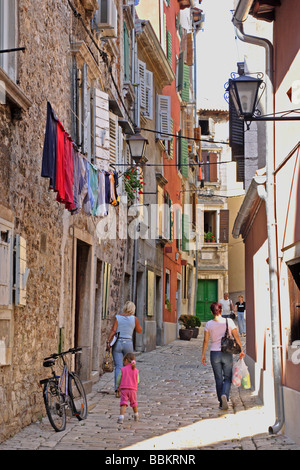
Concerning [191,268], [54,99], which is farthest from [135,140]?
[191,268]

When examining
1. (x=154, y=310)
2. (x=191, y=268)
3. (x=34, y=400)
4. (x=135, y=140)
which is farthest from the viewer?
(x=191, y=268)

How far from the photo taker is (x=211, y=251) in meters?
39.7

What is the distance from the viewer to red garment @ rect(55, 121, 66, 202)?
884 cm

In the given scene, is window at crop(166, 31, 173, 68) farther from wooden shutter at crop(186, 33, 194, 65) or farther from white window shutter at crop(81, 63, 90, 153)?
white window shutter at crop(81, 63, 90, 153)

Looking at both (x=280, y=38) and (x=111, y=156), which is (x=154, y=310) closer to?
(x=111, y=156)

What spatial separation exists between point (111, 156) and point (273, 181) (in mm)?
6095

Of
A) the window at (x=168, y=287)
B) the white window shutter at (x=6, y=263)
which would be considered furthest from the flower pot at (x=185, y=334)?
the white window shutter at (x=6, y=263)

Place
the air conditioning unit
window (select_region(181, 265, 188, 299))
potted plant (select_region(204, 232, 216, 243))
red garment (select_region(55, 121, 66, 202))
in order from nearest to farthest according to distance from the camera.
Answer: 1. red garment (select_region(55, 121, 66, 202))
2. the air conditioning unit
3. window (select_region(181, 265, 188, 299))
4. potted plant (select_region(204, 232, 216, 243))

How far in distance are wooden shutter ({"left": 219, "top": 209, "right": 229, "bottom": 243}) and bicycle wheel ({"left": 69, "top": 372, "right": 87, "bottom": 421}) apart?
28731mm

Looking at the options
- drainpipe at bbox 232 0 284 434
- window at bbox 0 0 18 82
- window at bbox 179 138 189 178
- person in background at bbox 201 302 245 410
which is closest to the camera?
window at bbox 0 0 18 82

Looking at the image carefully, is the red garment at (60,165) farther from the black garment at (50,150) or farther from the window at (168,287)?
the window at (168,287)

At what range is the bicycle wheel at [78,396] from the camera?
31.1ft

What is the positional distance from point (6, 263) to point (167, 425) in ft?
9.92

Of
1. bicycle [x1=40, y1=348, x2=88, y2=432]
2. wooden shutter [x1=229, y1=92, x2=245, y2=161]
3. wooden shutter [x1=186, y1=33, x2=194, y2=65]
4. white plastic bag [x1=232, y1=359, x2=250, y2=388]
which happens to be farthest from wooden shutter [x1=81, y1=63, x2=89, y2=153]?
wooden shutter [x1=186, y1=33, x2=194, y2=65]
